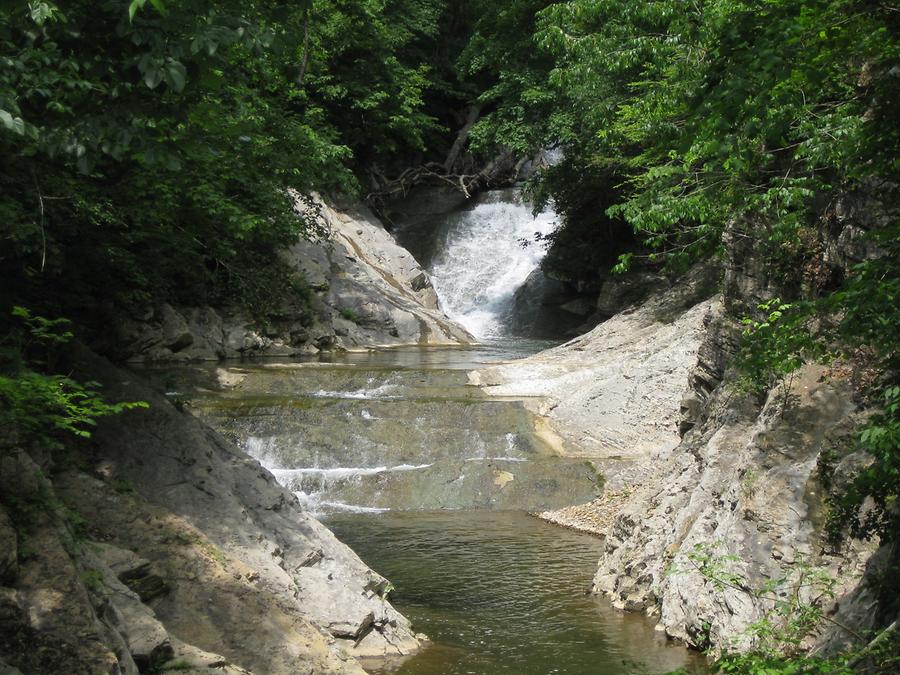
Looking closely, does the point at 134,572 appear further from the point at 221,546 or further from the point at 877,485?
the point at 877,485

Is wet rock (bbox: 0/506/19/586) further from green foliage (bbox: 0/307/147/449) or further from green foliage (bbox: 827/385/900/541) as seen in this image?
green foliage (bbox: 827/385/900/541)

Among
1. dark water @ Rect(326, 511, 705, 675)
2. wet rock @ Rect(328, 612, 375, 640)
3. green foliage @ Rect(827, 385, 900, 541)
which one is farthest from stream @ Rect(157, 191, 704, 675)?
green foliage @ Rect(827, 385, 900, 541)

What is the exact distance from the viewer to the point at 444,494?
464 inches

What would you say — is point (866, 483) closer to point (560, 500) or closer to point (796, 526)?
point (796, 526)

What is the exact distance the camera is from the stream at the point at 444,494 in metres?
6.94

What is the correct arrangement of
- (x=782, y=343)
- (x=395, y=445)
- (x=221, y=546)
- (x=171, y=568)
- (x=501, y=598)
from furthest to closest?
(x=395, y=445) < (x=501, y=598) < (x=221, y=546) < (x=171, y=568) < (x=782, y=343)

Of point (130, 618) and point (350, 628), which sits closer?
point (130, 618)

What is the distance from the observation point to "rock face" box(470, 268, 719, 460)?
42.8 ft

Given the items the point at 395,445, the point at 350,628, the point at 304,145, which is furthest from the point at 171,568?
the point at 304,145

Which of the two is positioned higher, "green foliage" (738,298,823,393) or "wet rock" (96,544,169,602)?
"green foliage" (738,298,823,393)

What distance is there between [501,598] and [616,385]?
6.40 m

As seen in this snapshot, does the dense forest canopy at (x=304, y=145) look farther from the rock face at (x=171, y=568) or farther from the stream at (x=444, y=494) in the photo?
the stream at (x=444, y=494)

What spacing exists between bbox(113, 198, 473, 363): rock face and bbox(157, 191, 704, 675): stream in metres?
1.22

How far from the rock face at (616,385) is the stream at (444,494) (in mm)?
604
